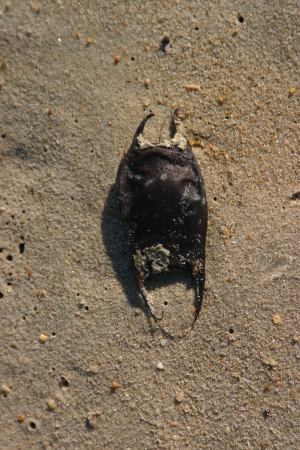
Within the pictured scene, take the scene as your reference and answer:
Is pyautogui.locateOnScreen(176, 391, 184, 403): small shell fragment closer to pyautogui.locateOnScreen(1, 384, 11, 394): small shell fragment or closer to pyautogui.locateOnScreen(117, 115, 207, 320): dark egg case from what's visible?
pyautogui.locateOnScreen(117, 115, 207, 320): dark egg case

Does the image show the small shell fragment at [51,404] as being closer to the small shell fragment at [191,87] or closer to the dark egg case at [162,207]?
the dark egg case at [162,207]

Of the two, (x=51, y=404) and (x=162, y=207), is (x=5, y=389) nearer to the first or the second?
(x=51, y=404)

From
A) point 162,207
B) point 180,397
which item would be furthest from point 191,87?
point 180,397

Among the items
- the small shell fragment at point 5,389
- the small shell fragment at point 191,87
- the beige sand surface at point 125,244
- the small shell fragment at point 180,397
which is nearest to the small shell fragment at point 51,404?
the beige sand surface at point 125,244

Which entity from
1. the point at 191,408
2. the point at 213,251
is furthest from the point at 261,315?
the point at 191,408

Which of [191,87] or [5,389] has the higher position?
[191,87]

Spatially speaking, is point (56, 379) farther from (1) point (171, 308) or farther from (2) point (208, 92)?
(2) point (208, 92)

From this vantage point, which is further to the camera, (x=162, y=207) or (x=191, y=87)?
(x=191, y=87)
